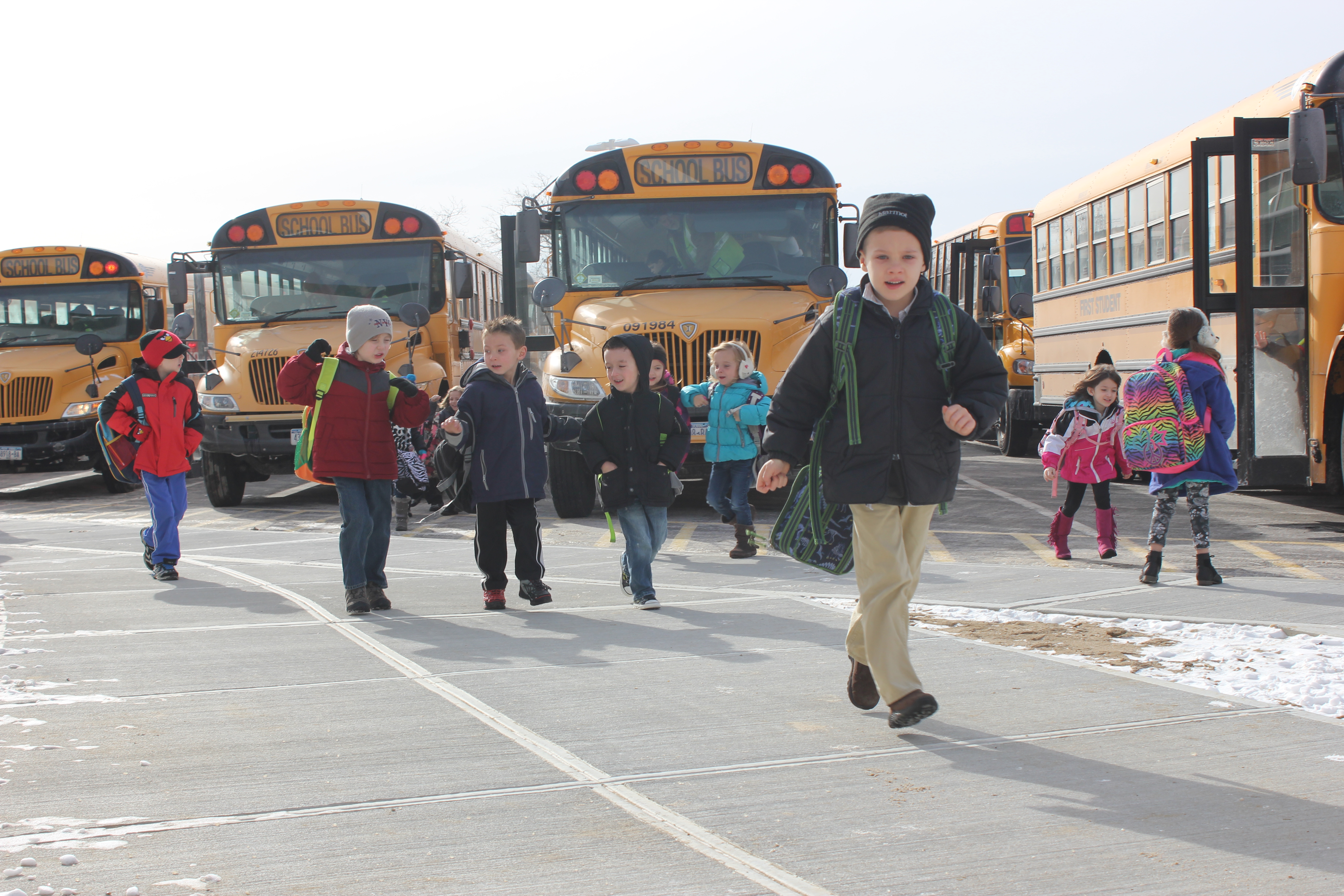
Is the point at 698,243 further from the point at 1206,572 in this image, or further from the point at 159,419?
the point at 1206,572

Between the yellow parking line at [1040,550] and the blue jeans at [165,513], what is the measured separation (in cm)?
524

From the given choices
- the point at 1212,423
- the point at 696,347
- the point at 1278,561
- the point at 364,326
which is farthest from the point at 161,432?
the point at 1278,561

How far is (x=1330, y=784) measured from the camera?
327cm

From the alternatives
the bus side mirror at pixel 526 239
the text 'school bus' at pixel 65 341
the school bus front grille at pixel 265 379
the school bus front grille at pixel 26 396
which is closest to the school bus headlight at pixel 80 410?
the text 'school bus' at pixel 65 341

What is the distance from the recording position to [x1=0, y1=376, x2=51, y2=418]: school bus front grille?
15398 millimetres


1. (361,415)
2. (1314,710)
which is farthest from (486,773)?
(361,415)

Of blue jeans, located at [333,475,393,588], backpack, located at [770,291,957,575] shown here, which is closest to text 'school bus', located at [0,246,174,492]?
blue jeans, located at [333,475,393,588]

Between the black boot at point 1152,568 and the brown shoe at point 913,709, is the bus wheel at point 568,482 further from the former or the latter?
the brown shoe at point 913,709

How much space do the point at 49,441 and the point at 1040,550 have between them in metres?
11.9

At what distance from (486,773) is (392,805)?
0.32m

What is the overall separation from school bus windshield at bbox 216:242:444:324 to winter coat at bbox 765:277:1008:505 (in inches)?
406

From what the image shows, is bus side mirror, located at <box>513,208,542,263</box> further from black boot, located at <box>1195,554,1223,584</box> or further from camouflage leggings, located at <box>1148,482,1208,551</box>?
black boot, located at <box>1195,554,1223,584</box>

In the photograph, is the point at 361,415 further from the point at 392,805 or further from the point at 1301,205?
the point at 1301,205

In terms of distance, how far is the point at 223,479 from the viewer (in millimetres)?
13031
